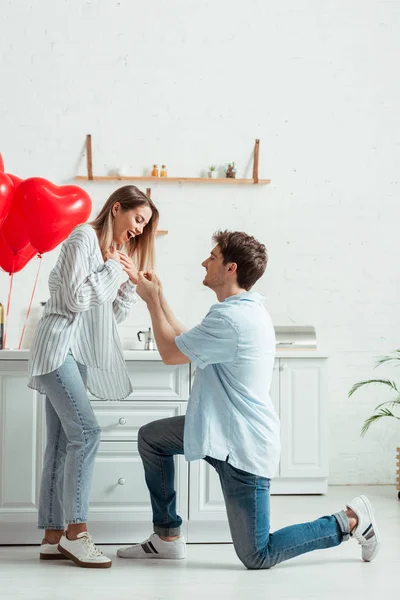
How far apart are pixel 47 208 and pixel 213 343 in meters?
0.91

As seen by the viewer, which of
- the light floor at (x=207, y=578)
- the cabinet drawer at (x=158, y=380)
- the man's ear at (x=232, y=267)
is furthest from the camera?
the cabinet drawer at (x=158, y=380)

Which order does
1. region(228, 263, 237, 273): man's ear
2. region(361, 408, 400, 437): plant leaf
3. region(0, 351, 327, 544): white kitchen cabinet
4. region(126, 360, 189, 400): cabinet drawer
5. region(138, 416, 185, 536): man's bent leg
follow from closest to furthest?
region(228, 263, 237, 273): man's ear < region(138, 416, 185, 536): man's bent leg < region(0, 351, 327, 544): white kitchen cabinet < region(126, 360, 189, 400): cabinet drawer < region(361, 408, 400, 437): plant leaf

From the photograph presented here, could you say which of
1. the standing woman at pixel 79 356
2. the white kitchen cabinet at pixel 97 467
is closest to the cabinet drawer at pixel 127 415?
the white kitchen cabinet at pixel 97 467

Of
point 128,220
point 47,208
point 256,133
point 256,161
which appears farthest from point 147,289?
point 256,133

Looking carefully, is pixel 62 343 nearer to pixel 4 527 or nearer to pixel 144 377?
pixel 144 377

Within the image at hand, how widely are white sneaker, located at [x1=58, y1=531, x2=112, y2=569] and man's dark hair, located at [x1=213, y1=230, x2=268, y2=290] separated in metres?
1.00

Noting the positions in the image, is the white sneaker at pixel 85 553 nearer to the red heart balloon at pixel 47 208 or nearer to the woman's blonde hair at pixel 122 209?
the woman's blonde hair at pixel 122 209

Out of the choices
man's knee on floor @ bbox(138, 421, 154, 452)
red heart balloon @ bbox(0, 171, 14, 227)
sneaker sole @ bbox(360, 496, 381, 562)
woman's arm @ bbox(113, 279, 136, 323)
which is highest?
red heart balloon @ bbox(0, 171, 14, 227)

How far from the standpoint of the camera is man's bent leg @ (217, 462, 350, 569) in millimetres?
2400

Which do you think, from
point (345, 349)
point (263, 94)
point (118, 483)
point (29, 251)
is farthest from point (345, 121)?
point (118, 483)

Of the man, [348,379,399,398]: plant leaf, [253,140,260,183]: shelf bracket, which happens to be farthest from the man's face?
[253,140,260,183]: shelf bracket

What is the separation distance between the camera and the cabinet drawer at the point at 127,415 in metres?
2.98

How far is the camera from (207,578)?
2443 millimetres

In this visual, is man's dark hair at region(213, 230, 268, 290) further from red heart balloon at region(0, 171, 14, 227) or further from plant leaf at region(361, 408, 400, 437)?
plant leaf at region(361, 408, 400, 437)
